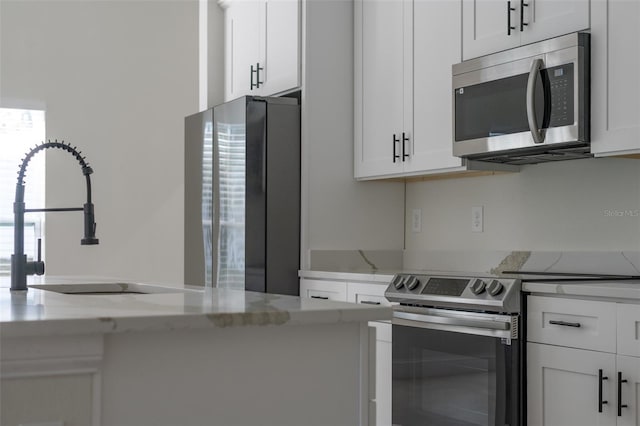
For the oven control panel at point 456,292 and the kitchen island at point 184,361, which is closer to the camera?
the kitchen island at point 184,361

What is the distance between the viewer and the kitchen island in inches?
55.7

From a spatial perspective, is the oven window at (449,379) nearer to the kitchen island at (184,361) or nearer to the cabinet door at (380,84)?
the cabinet door at (380,84)

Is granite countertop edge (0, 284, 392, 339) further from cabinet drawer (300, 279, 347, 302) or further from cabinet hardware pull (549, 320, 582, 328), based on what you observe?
cabinet drawer (300, 279, 347, 302)

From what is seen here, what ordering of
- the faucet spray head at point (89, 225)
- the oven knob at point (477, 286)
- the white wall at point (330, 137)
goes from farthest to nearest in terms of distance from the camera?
1. the white wall at point (330, 137)
2. the oven knob at point (477, 286)
3. the faucet spray head at point (89, 225)

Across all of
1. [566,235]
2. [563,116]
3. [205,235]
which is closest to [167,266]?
[205,235]

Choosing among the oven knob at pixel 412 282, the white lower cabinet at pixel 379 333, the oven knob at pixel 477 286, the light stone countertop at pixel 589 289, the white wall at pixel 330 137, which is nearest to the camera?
the light stone countertop at pixel 589 289

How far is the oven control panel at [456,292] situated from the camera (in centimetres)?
294

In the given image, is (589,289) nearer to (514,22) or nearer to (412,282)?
(412,282)

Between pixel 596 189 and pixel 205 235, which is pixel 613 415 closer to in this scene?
pixel 596 189

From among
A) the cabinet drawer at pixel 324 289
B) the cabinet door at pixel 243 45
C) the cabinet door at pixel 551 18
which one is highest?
the cabinet door at pixel 243 45

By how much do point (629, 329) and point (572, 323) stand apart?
222 mm

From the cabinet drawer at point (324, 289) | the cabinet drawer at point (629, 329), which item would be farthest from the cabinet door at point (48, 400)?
the cabinet drawer at point (324, 289)

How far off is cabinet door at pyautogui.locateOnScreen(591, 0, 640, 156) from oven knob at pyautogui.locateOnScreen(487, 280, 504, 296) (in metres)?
0.57

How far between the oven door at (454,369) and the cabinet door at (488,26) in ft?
3.54
